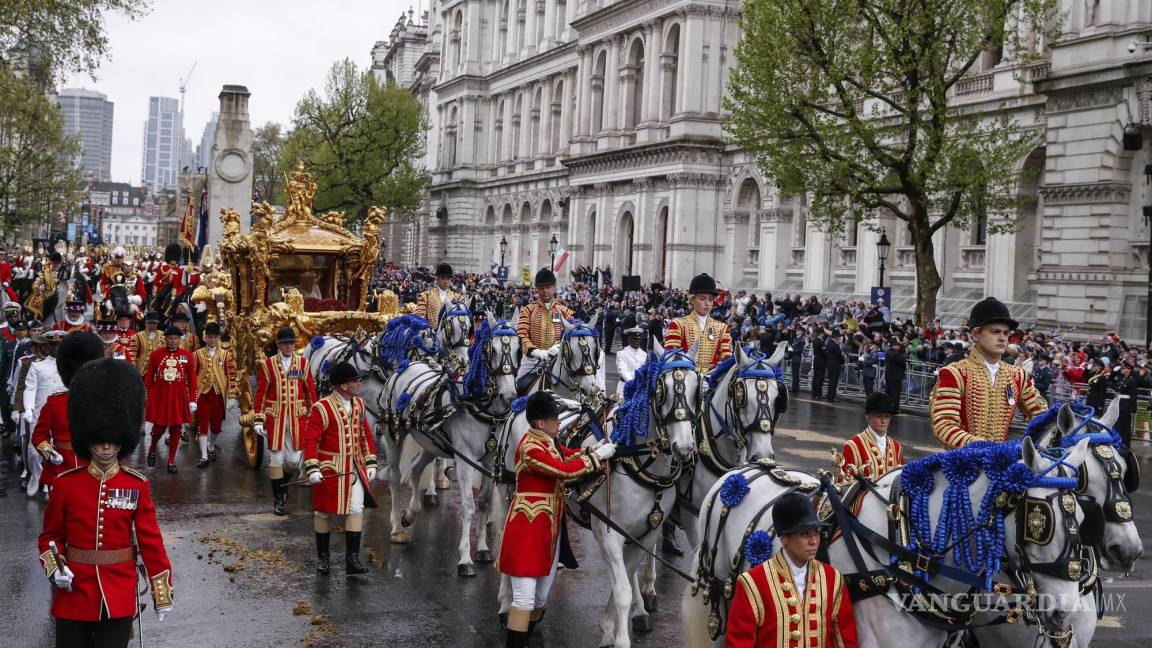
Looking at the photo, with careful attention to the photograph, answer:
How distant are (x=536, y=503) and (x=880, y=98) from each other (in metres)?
21.1

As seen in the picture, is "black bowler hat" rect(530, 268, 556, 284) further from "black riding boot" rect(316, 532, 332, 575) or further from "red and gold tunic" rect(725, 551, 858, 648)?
"red and gold tunic" rect(725, 551, 858, 648)

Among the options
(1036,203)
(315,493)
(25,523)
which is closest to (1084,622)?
(315,493)

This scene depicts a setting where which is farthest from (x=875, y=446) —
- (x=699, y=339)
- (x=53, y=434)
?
(x=53, y=434)

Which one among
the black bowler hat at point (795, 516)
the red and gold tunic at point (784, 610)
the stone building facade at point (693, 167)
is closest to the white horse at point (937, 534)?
the red and gold tunic at point (784, 610)

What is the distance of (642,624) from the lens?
8.51 metres

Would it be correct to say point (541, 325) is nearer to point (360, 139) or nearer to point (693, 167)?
point (693, 167)

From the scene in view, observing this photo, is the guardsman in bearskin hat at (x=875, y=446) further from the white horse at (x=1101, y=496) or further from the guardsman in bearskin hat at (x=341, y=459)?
the guardsman in bearskin hat at (x=341, y=459)

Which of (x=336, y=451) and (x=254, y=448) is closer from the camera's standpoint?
(x=336, y=451)

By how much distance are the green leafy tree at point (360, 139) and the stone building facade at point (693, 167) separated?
8446 millimetres

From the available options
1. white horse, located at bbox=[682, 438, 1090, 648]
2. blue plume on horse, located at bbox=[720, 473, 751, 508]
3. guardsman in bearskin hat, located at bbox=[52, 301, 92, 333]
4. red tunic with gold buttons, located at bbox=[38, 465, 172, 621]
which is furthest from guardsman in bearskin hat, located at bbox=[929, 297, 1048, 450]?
guardsman in bearskin hat, located at bbox=[52, 301, 92, 333]

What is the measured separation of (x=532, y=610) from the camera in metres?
7.32

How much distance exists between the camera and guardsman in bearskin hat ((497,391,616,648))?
716 centimetres

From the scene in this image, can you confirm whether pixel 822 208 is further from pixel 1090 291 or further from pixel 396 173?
pixel 396 173

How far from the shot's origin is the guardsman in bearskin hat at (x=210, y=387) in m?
14.7
